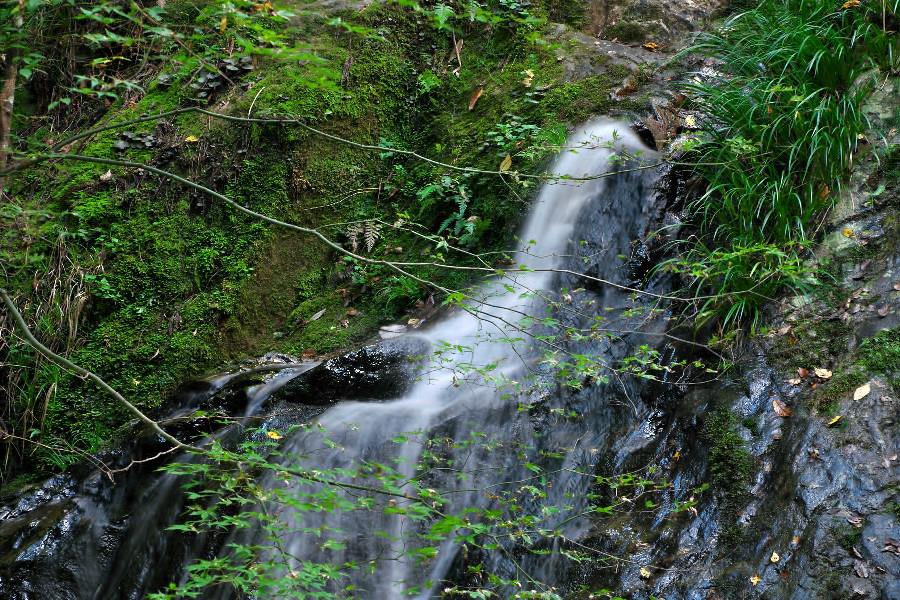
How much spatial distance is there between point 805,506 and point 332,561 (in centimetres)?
240

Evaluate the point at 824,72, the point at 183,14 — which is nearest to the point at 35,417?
the point at 183,14

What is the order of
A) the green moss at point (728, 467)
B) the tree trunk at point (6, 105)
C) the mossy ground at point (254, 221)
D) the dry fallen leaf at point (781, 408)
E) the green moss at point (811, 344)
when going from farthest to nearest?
the mossy ground at point (254, 221)
the green moss at point (811, 344)
the dry fallen leaf at point (781, 408)
the green moss at point (728, 467)
the tree trunk at point (6, 105)

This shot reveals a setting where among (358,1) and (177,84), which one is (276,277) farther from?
(358,1)

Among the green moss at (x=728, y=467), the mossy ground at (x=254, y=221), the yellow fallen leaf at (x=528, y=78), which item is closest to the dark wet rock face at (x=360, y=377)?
the mossy ground at (x=254, y=221)

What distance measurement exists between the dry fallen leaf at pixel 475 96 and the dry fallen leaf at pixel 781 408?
387 cm

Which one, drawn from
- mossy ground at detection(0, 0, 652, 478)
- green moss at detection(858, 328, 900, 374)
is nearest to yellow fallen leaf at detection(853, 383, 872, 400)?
green moss at detection(858, 328, 900, 374)

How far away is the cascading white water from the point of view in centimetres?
381

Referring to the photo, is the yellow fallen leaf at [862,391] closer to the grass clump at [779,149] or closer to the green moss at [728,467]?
the green moss at [728,467]

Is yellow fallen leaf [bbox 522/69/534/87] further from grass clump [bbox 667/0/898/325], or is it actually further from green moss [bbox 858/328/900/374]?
green moss [bbox 858/328/900/374]

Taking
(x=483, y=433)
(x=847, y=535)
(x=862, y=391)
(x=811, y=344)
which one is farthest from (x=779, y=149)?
(x=483, y=433)

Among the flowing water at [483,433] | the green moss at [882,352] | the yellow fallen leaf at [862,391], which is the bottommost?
the flowing water at [483,433]

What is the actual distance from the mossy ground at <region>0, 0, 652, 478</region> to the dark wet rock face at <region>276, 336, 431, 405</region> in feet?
2.34

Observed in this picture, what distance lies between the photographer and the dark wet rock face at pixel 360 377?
180 inches

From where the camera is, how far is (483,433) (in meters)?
3.72
